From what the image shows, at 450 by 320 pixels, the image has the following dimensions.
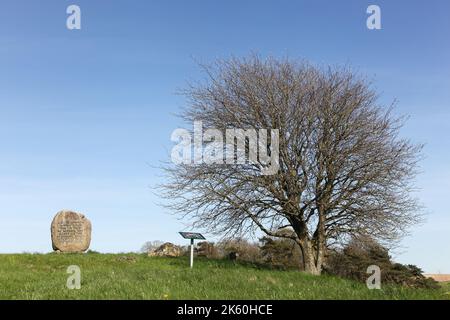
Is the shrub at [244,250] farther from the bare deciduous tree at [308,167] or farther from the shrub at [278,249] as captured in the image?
the bare deciduous tree at [308,167]

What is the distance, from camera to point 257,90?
933 inches

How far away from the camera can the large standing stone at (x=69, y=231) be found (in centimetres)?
3017

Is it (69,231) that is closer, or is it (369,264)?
(69,231)

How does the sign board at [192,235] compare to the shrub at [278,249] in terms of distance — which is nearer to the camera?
the sign board at [192,235]

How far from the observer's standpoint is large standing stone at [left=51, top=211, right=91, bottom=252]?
30172 mm

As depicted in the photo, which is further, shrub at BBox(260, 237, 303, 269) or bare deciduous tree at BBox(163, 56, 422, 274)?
shrub at BBox(260, 237, 303, 269)

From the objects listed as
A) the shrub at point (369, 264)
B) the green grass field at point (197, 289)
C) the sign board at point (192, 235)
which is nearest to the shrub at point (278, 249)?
the shrub at point (369, 264)

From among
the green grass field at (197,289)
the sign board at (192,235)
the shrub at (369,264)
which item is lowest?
the shrub at (369,264)

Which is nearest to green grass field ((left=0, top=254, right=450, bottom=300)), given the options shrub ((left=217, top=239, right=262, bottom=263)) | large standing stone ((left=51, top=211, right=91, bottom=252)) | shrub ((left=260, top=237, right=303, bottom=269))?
large standing stone ((left=51, top=211, right=91, bottom=252))

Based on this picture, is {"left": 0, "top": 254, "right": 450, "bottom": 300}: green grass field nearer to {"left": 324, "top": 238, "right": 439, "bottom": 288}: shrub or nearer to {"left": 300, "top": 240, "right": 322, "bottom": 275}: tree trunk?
{"left": 300, "top": 240, "right": 322, "bottom": 275}: tree trunk

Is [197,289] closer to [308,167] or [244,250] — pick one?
[308,167]

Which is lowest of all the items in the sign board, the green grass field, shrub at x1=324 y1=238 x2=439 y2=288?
shrub at x1=324 y1=238 x2=439 y2=288

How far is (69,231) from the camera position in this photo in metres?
30.4

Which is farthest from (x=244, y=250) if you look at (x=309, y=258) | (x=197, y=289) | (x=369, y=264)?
(x=197, y=289)
